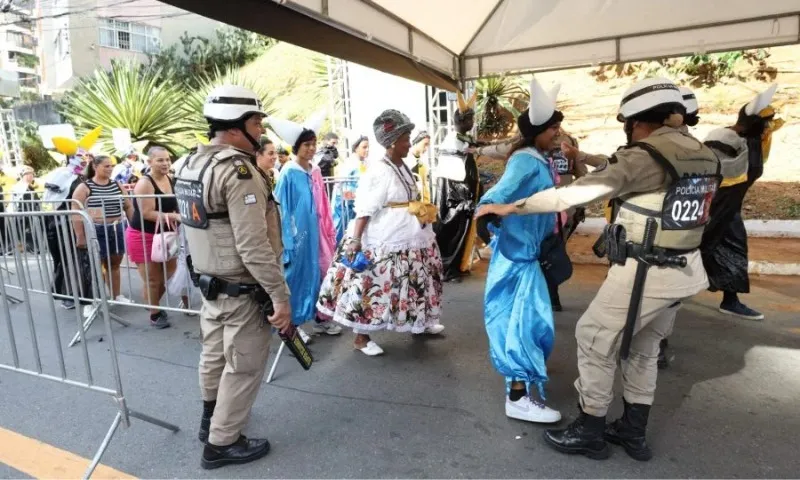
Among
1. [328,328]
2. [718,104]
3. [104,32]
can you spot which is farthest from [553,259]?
[104,32]

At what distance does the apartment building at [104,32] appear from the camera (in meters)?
27.8

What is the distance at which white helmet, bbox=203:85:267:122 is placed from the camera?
7.86 feet

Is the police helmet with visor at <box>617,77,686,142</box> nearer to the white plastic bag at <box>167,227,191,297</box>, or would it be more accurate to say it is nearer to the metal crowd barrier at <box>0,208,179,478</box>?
the metal crowd barrier at <box>0,208,179,478</box>

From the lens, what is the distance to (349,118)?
11.1 m

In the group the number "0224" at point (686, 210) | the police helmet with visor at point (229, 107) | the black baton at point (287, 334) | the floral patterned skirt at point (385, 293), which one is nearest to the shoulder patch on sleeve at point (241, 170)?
the police helmet with visor at point (229, 107)

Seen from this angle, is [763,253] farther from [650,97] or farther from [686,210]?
[650,97]

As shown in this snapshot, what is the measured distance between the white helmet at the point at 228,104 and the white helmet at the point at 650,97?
1764mm

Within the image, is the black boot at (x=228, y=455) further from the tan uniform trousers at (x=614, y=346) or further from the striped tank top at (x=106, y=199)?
the striped tank top at (x=106, y=199)

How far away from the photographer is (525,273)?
2.83 metres

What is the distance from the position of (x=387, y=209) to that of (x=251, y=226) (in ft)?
4.97

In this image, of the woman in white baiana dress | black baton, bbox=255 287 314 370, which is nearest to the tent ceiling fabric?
the woman in white baiana dress

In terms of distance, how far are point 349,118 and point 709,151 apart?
371 inches

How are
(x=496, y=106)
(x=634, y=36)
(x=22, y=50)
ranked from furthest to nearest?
(x=22, y=50) < (x=496, y=106) < (x=634, y=36)

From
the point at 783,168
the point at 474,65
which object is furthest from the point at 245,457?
the point at 783,168
